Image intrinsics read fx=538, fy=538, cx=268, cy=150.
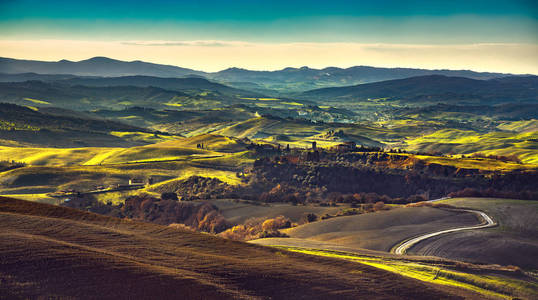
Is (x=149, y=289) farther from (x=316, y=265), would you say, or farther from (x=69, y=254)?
(x=316, y=265)

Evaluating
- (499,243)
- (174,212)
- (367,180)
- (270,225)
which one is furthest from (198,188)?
(499,243)

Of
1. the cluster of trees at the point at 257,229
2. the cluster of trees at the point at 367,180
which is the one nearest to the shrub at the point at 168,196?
the cluster of trees at the point at 367,180

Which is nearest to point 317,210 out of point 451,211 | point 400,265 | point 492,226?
point 451,211

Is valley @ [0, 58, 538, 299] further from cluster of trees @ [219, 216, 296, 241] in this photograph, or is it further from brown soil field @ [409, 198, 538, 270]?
cluster of trees @ [219, 216, 296, 241]

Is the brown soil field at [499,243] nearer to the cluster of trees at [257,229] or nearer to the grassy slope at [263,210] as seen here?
the cluster of trees at [257,229]

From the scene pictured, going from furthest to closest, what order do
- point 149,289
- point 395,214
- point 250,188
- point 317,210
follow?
point 250,188 < point 317,210 < point 395,214 < point 149,289

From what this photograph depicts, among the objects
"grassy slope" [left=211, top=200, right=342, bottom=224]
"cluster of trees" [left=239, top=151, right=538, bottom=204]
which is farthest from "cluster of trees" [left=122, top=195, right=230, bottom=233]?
"cluster of trees" [left=239, top=151, right=538, bottom=204]
